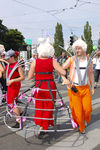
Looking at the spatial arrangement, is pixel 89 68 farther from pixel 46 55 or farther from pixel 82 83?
pixel 46 55

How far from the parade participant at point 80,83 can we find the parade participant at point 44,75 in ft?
1.11

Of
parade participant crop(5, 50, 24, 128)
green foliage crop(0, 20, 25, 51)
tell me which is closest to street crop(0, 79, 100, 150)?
parade participant crop(5, 50, 24, 128)

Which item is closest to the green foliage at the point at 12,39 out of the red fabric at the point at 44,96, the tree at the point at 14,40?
the tree at the point at 14,40

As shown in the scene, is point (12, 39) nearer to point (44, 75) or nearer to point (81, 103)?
point (44, 75)

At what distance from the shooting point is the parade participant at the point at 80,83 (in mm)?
3199

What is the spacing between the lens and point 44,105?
10.4ft

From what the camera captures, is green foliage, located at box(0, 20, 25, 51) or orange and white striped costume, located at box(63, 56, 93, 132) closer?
orange and white striped costume, located at box(63, 56, 93, 132)

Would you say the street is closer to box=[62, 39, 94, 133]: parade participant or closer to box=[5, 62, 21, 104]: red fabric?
box=[62, 39, 94, 133]: parade participant

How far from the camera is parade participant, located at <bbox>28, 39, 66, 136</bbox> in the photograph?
10.1 feet

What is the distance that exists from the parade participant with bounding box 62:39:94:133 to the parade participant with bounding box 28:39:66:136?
0.34m

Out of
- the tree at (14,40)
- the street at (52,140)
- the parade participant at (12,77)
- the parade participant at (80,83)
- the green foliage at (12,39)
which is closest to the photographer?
the street at (52,140)

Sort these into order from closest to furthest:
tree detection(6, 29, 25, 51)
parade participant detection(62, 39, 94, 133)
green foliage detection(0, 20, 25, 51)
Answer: parade participant detection(62, 39, 94, 133)
green foliage detection(0, 20, 25, 51)
tree detection(6, 29, 25, 51)

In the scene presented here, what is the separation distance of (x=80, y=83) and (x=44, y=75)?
689 mm

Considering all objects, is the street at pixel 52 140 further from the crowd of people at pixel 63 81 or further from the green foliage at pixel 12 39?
the green foliage at pixel 12 39
